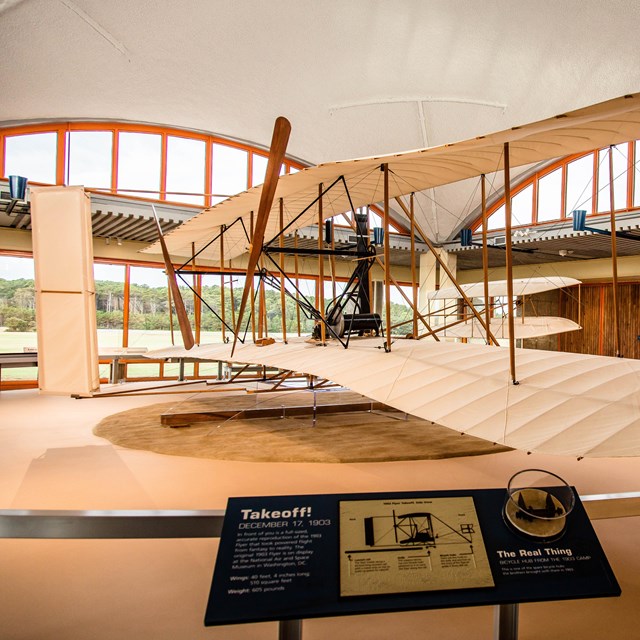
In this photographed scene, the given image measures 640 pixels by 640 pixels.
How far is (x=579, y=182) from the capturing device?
14.9 meters

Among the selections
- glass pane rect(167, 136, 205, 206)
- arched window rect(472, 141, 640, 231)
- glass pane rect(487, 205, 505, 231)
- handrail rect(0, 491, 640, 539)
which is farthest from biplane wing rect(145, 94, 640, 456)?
glass pane rect(487, 205, 505, 231)

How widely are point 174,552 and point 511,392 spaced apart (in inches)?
95.4

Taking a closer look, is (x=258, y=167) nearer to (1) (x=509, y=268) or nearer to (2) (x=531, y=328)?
(2) (x=531, y=328)

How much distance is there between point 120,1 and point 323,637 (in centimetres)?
1201

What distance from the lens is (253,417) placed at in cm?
689

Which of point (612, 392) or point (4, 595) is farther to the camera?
point (612, 392)

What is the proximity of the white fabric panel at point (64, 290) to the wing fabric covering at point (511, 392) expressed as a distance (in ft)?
7.21

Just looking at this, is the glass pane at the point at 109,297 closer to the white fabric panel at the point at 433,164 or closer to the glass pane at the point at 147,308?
the glass pane at the point at 147,308

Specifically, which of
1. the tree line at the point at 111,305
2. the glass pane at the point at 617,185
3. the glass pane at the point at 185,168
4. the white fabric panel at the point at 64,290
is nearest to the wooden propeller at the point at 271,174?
the white fabric panel at the point at 64,290

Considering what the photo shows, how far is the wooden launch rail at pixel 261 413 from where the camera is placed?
21.4 feet

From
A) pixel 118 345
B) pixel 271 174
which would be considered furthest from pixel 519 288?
pixel 118 345

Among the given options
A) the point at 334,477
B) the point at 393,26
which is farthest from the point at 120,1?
the point at 334,477

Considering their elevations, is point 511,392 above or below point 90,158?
below

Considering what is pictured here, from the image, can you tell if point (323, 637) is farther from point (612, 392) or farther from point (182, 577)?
point (612, 392)
